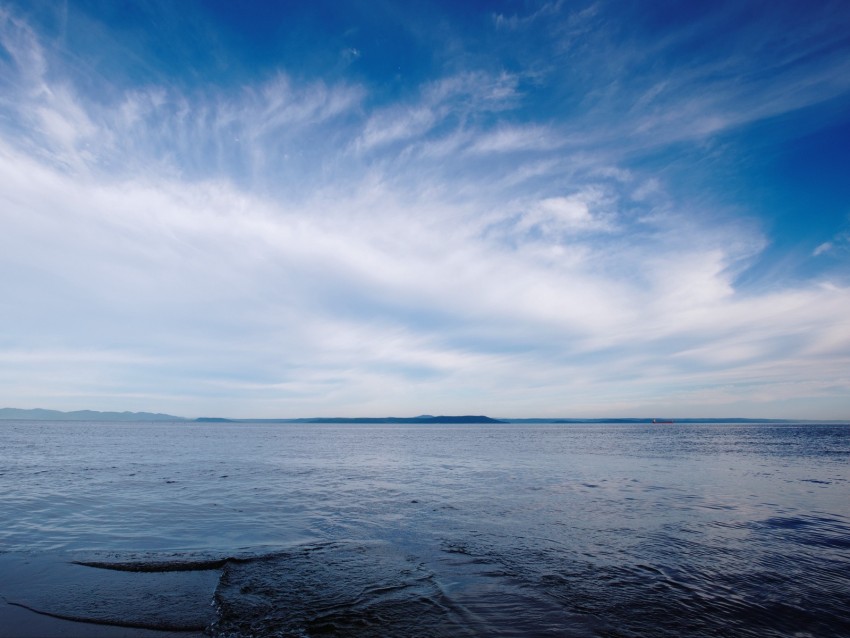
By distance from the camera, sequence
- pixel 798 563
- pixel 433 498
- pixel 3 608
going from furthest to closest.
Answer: pixel 433 498, pixel 798 563, pixel 3 608

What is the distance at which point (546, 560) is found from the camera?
43.9 feet

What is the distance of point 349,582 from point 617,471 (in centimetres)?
3256

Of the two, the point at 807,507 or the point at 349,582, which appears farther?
the point at 807,507

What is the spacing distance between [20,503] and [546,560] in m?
23.0

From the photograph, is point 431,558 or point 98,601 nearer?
point 98,601

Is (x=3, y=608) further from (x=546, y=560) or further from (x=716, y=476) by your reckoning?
(x=716, y=476)

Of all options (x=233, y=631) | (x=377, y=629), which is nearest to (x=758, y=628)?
(x=377, y=629)

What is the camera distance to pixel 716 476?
34.0m

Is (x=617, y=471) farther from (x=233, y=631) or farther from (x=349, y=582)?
(x=233, y=631)

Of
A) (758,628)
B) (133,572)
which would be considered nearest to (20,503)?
(133,572)

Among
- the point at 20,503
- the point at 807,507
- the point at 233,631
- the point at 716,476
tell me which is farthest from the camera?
the point at 716,476

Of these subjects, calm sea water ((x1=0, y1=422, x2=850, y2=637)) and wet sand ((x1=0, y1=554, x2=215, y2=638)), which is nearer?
wet sand ((x1=0, y1=554, x2=215, y2=638))

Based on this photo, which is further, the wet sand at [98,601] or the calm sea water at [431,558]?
the calm sea water at [431,558]

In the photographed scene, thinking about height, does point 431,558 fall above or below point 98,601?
below
